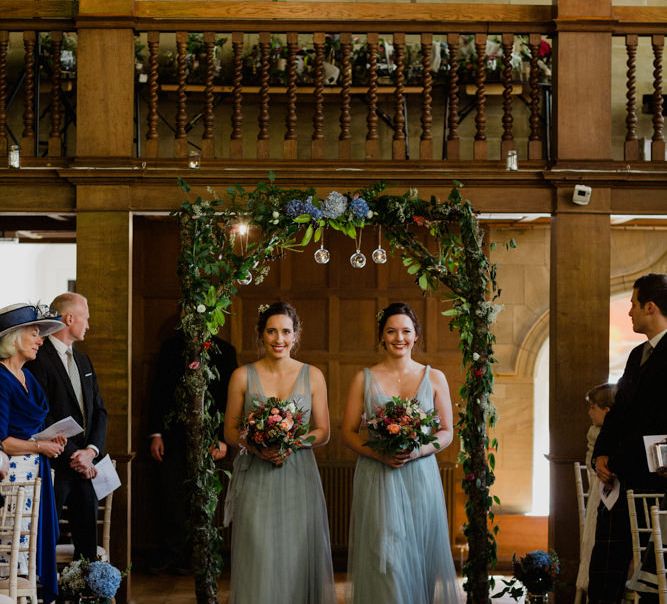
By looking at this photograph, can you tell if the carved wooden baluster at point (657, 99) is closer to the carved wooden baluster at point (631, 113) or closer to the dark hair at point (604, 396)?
the carved wooden baluster at point (631, 113)

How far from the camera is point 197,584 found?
586 cm

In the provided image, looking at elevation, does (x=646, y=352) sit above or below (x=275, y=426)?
above

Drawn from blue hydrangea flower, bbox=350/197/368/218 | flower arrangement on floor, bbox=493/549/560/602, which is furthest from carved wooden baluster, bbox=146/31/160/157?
flower arrangement on floor, bbox=493/549/560/602

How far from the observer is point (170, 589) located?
757 centimetres

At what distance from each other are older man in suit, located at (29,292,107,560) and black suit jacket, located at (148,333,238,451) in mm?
1615

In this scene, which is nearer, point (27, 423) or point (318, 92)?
point (27, 423)

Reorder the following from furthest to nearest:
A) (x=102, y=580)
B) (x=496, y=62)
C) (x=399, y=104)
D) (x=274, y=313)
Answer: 1. (x=496, y=62)
2. (x=399, y=104)
3. (x=274, y=313)
4. (x=102, y=580)

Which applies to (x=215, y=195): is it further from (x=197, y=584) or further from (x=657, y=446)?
(x=657, y=446)

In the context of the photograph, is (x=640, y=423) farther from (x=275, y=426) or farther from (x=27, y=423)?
(x=27, y=423)

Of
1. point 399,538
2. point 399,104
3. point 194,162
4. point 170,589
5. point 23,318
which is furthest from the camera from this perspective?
point 170,589

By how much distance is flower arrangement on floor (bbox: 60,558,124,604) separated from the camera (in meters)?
5.14

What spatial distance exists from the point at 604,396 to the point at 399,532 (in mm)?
1411

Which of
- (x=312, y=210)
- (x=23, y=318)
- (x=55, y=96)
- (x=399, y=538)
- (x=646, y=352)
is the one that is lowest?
(x=399, y=538)

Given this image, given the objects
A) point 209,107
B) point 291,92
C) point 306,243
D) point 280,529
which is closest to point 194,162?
point 209,107
